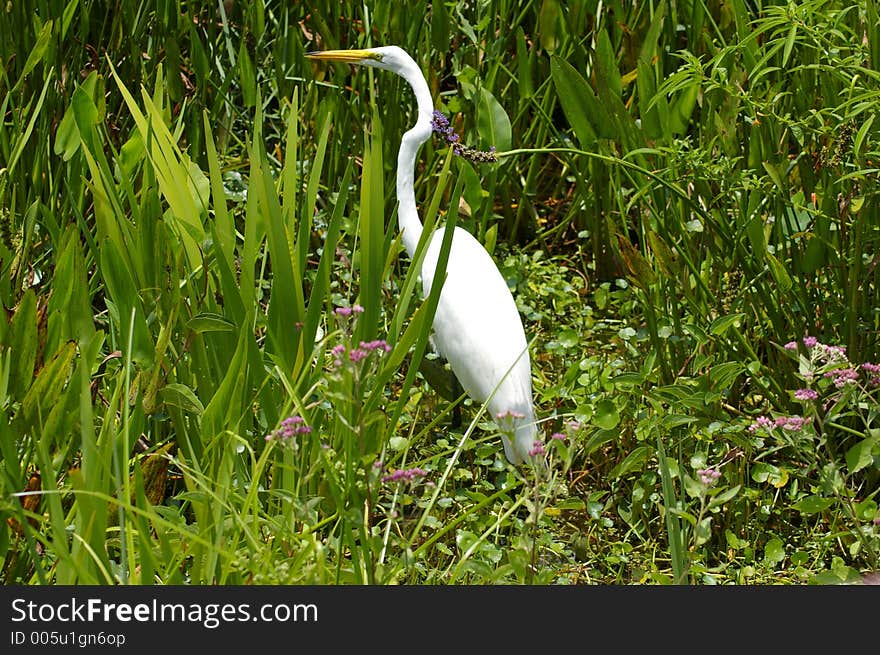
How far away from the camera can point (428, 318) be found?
4.53 feet

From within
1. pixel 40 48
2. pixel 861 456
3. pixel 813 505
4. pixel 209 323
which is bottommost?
pixel 813 505

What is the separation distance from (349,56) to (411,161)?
0.86 ft

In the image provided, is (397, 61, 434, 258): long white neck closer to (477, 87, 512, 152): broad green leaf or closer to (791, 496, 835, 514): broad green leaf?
(477, 87, 512, 152): broad green leaf

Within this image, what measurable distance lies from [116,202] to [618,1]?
4.55ft

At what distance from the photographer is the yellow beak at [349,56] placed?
2219mm

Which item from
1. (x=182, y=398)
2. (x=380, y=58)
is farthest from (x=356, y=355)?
(x=380, y=58)

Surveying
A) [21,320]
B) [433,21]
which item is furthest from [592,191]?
[21,320]

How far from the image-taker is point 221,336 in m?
1.51

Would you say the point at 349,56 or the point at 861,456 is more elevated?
the point at 349,56

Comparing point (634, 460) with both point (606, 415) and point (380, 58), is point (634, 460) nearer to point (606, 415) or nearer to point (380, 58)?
point (606, 415)

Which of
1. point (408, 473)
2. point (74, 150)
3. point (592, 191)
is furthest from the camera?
point (592, 191)

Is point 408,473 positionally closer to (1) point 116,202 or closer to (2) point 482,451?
(1) point 116,202

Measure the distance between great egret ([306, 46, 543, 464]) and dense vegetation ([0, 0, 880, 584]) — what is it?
0.24 feet

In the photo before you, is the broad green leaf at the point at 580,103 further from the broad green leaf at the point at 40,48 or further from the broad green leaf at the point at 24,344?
the broad green leaf at the point at 24,344
